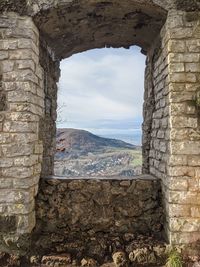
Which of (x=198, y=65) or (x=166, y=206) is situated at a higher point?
(x=198, y=65)

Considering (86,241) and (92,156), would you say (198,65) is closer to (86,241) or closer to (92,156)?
(86,241)

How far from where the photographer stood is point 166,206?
3.87 m

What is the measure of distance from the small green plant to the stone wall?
500 millimetres

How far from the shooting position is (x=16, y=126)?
3738mm

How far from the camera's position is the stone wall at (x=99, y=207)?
4.14 m

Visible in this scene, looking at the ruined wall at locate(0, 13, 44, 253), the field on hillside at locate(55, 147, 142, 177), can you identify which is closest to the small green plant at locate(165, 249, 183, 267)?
the ruined wall at locate(0, 13, 44, 253)

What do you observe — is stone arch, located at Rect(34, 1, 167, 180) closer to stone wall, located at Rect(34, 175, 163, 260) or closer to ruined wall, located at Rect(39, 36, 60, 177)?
ruined wall, located at Rect(39, 36, 60, 177)

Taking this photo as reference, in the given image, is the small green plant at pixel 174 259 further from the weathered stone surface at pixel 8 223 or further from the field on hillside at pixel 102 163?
the field on hillside at pixel 102 163

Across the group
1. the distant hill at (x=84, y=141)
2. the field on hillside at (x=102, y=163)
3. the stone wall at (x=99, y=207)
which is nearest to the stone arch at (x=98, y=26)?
the stone wall at (x=99, y=207)

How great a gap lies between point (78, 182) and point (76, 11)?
A: 216 centimetres

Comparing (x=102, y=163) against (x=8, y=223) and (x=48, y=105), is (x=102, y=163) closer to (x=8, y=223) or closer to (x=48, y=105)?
(x=48, y=105)

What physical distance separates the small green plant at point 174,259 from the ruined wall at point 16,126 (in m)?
1.63

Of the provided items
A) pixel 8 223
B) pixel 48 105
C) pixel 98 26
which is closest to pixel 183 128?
pixel 98 26

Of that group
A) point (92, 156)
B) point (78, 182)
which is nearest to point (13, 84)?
point (78, 182)
